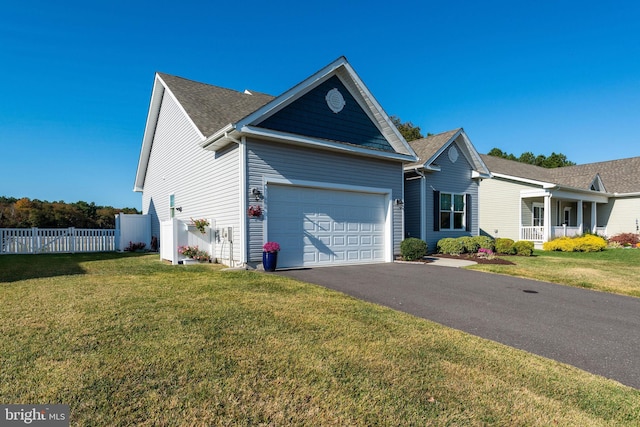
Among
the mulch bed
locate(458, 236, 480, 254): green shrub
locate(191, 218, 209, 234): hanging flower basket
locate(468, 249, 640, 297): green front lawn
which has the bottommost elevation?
the mulch bed

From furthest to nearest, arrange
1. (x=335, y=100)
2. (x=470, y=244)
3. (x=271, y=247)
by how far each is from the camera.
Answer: (x=470, y=244)
(x=335, y=100)
(x=271, y=247)

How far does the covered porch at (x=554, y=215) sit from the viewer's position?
18891 millimetres

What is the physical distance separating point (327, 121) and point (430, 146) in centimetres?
672

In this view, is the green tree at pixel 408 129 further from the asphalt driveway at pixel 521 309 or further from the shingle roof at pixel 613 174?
the asphalt driveway at pixel 521 309

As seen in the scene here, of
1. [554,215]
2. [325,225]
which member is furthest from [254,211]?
[554,215]

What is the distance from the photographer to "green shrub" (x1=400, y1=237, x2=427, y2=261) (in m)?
12.0

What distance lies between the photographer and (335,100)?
10930 millimetres

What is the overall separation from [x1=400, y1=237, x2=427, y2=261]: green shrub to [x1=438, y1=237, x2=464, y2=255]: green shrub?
2546 mm

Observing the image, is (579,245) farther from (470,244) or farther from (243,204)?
(243,204)

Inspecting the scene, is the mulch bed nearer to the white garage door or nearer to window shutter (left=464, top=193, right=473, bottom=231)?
window shutter (left=464, top=193, right=473, bottom=231)

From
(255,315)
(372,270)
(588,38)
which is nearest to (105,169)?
(372,270)

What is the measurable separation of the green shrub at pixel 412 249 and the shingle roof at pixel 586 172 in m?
11.1

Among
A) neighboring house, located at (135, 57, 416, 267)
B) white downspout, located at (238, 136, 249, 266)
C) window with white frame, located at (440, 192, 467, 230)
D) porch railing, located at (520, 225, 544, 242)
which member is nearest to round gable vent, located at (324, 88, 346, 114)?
neighboring house, located at (135, 57, 416, 267)

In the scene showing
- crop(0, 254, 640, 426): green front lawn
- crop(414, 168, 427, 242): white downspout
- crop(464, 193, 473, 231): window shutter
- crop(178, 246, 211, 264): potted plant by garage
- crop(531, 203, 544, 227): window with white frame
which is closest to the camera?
crop(0, 254, 640, 426): green front lawn
